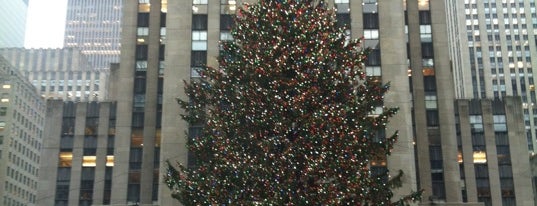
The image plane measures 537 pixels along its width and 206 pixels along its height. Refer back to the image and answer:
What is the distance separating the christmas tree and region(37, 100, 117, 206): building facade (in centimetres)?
4391

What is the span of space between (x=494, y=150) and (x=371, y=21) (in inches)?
1252

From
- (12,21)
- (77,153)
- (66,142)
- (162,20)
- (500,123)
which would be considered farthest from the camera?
(12,21)

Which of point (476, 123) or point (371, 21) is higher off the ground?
point (371, 21)

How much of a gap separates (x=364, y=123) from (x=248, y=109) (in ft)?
18.6

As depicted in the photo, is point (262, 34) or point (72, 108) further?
point (72, 108)

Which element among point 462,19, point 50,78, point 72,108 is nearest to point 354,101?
point 72,108

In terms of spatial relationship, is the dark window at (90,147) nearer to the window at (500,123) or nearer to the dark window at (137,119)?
the dark window at (137,119)

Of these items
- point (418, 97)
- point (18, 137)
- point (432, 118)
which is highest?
point (418, 97)

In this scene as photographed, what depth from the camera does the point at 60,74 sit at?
187 m

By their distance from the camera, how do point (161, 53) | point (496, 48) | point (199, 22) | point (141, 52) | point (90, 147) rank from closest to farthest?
1. point (199, 22)
2. point (161, 53)
3. point (141, 52)
4. point (90, 147)
5. point (496, 48)

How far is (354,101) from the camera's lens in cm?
3222

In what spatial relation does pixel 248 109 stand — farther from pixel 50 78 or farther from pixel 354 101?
pixel 50 78

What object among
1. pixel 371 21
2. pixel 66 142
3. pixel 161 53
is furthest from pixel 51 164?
pixel 371 21

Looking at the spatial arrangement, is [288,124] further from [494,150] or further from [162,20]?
[494,150]
